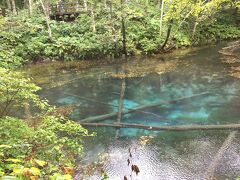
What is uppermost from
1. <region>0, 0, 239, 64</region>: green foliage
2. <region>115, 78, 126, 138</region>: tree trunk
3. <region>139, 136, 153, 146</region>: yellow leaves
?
<region>0, 0, 239, 64</region>: green foliage

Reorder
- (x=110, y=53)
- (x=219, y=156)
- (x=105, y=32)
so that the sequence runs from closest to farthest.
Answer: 1. (x=219, y=156)
2. (x=110, y=53)
3. (x=105, y=32)

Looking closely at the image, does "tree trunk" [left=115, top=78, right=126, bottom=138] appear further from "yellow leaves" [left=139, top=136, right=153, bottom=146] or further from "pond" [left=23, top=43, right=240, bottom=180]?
"yellow leaves" [left=139, top=136, right=153, bottom=146]

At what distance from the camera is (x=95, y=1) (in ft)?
66.3

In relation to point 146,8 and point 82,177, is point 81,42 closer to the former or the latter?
point 146,8

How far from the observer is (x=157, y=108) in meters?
10.8

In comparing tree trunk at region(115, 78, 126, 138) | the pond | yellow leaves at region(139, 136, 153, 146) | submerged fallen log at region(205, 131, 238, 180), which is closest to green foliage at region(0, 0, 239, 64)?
the pond

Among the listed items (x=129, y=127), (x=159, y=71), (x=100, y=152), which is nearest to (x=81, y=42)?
(x=159, y=71)

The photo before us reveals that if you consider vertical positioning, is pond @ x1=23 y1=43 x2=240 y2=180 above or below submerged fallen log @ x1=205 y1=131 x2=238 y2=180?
below

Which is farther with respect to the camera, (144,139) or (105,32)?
(105,32)

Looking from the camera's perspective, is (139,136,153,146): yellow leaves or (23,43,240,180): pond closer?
(23,43,240,180): pond

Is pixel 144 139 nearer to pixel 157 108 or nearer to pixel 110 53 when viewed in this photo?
pixel 157 108

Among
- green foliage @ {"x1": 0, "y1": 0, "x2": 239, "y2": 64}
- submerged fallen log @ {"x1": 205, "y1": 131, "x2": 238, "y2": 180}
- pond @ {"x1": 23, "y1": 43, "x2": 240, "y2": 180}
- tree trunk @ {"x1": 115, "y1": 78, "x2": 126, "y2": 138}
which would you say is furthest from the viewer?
green foliage @ {"x1": 0, "y1": 0, "x2": 239, "y2": 64}

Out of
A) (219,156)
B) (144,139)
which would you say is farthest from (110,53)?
(219,156)

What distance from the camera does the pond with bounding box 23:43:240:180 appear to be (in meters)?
7.25
